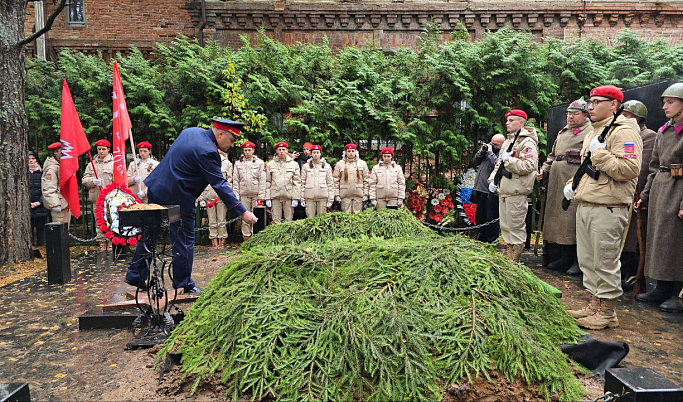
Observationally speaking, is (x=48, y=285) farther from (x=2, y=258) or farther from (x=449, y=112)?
(x=449, y=112)

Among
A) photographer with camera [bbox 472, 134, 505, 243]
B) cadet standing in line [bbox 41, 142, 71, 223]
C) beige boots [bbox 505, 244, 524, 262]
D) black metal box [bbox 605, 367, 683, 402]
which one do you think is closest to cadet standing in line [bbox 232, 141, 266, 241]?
cadet standing in line [bbox 41, 142, 71, 223]

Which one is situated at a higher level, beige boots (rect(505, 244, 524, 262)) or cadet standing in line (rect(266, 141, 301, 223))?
cadet standing in line (rect(266, 141, 301, 223))

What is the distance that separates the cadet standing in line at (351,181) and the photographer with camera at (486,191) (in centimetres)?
207

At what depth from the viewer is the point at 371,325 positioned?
3150mm

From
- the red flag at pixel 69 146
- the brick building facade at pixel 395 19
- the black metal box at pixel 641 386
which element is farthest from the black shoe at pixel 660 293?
the brick building facade at pixel 395 19

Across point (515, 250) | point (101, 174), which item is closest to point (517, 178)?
point (515, 250)

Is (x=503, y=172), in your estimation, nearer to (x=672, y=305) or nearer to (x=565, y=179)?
(x=565, y=179)

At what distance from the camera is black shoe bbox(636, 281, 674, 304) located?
5.83 metres

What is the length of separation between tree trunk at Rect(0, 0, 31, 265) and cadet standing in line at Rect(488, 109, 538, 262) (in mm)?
7401

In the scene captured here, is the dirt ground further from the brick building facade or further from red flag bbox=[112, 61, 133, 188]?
the brick building facade

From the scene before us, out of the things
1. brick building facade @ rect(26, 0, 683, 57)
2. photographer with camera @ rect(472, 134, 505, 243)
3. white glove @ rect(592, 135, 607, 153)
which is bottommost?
photographer with camera @ rect(472, 134, 505, 243)

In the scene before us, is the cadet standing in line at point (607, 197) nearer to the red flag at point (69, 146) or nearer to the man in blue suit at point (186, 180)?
the man in blue suit at point (186, 180)

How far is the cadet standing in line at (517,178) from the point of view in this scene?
692cm

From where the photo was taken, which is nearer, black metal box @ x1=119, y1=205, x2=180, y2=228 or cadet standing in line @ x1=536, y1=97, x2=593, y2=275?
black metal box @ x1=119, y1=205, x2=180, y2=228
